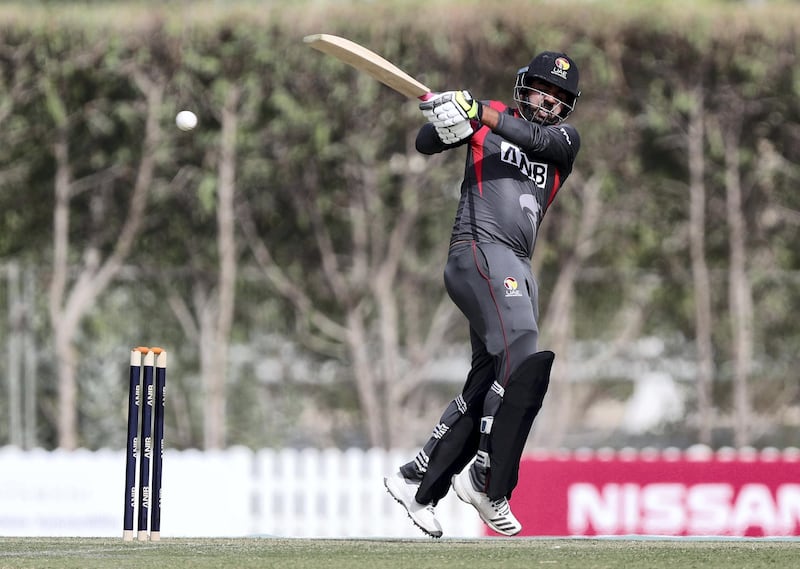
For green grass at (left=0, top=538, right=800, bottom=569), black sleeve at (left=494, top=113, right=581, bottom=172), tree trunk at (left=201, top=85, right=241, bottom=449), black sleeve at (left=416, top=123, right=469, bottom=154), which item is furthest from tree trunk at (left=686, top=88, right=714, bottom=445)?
black sleeve at (left=416, top=123, right=469, bottom=154)

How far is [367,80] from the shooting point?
19281mm

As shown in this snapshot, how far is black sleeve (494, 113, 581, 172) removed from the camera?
6710 mm

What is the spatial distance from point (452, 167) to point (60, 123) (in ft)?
15.8

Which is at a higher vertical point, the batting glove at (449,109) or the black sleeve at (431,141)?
the batting glove at (449,109)

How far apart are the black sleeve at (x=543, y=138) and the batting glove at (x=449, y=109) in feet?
0.55

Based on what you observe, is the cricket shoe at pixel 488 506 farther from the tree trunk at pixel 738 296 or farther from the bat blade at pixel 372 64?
the tree trunk at pixel 738 296

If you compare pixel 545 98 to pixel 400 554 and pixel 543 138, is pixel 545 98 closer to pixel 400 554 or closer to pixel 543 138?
pixel 543 138

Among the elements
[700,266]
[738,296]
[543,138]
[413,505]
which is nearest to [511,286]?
[543,138]

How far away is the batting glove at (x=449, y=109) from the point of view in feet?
21.6

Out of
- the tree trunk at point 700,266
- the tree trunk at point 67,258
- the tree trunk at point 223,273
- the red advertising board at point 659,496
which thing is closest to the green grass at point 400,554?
the red advertising board at point 659,496

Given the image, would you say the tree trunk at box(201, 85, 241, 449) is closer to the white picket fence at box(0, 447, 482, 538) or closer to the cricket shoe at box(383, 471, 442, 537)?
the white picket fence at box(0, 447, 482, 538)

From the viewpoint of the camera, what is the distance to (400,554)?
6.14 m

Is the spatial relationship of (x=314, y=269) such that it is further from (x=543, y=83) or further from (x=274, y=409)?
(x=543, y=83)

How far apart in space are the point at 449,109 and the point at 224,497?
851 centimetres
